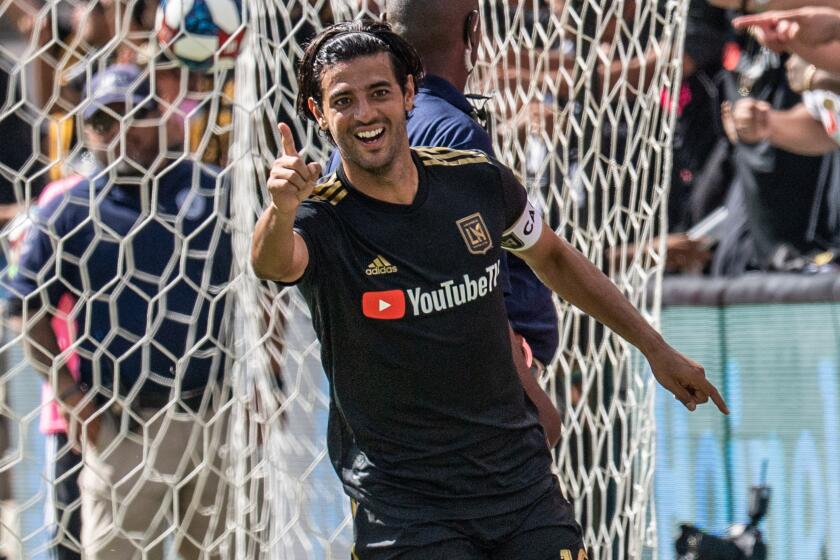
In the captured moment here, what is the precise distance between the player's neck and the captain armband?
331 mm

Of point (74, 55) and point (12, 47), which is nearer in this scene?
point (74, 55)

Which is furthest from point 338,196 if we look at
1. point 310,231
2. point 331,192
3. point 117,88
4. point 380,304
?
point 117,88

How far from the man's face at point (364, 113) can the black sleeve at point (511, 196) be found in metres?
0.29

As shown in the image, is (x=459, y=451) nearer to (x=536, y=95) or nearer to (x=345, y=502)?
(x=345, y=502)

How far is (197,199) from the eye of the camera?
13.8 ft

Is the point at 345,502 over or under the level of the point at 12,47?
under

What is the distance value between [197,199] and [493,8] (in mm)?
1234

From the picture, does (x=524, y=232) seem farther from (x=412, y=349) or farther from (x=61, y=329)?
(x=61, y=329)

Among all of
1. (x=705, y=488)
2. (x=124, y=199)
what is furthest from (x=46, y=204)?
(x=705, y=488)

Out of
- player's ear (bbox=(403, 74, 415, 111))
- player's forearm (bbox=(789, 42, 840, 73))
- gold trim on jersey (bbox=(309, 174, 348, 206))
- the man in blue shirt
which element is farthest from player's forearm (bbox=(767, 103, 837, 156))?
gold trim on jersey (bbox=(309, 174, 348, 206))

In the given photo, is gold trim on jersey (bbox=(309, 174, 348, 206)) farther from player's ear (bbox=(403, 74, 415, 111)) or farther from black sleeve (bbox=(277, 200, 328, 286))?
player's ear (bbox=(403, 74, 415, 111))

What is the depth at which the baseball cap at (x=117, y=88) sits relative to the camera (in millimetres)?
3799

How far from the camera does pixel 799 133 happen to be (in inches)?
225

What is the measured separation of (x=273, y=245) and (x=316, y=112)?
1.54ft
